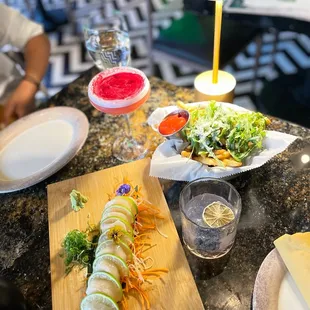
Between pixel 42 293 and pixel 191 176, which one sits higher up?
pixel 191 176

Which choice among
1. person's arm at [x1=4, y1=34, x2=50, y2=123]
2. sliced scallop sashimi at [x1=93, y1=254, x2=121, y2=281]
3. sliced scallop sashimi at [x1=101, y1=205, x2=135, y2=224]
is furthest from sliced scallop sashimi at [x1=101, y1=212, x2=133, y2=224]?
person's arm at [x1=4, y1=34, x2=50, y2=123]

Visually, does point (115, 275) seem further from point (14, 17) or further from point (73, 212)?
point (14, 17)

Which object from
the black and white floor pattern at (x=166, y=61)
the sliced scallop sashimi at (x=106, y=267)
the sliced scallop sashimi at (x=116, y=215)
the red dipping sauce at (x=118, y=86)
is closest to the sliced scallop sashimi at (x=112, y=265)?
the sliced scallop sashimi at (x=106, y=267)

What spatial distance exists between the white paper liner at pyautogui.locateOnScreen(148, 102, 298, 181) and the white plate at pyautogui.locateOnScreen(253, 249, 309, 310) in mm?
222

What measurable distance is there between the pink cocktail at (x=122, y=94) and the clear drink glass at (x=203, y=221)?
0.27m

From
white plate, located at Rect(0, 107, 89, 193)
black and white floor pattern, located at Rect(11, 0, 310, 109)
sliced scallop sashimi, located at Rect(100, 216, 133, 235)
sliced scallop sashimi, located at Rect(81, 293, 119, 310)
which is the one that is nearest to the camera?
sliced scallop sashimi, located at Rect(81, 293, 119, 310)

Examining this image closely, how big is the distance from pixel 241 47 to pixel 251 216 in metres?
1.19

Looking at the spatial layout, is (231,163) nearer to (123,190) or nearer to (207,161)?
(207,161)

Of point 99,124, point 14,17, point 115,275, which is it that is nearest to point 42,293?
point 115,275

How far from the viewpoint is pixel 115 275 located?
781 millimetres

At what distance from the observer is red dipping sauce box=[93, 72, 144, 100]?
1036 mm

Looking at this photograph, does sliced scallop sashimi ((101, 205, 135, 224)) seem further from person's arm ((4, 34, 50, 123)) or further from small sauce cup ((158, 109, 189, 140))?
person's arm ((4, 34, 50, 123))

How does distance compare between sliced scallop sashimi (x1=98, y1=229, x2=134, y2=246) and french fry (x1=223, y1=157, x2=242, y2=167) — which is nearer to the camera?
sliced scallop sashimi (x1=98, y1=229, x2=134, y2=246)

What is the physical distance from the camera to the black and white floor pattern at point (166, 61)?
255cm
